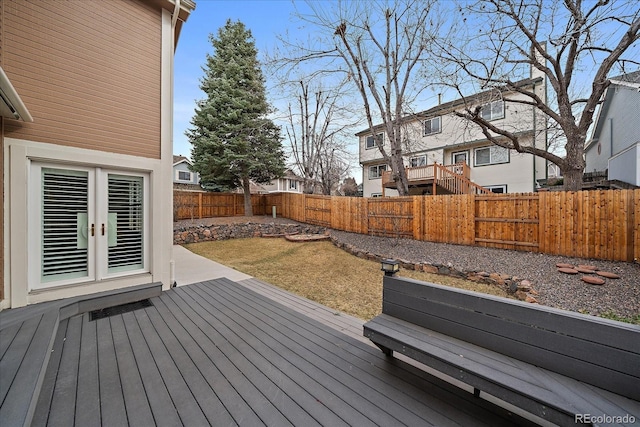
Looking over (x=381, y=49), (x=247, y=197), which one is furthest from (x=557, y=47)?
(x=247, y=197)

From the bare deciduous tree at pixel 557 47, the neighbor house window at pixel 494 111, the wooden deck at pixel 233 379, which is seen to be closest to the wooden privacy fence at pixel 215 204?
the wooden deck at pixel 233 379

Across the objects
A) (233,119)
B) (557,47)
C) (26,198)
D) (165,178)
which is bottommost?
(26,198)

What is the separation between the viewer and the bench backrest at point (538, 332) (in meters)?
1.45

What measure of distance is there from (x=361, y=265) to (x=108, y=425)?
649cm

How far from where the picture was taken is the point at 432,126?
1612 cm

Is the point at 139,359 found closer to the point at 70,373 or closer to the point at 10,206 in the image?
the point at 70,373

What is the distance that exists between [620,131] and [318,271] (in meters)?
15.4

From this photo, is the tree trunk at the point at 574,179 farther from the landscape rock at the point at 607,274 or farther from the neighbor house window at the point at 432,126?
the neighbor house window at the point at 432,126

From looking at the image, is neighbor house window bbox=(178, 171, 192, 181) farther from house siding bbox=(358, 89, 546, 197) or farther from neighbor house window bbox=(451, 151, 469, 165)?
neighbor house window bbox=(451, 151, 469, 165)

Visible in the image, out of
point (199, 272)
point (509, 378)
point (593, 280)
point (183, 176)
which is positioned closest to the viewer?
point (509, 378)

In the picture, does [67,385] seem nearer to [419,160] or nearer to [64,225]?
[64,225]

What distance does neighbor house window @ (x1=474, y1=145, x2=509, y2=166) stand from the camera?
44.2ft

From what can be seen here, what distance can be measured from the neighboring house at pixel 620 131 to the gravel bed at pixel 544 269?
4.85m

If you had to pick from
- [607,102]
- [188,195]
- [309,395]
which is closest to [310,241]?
[188,195]
